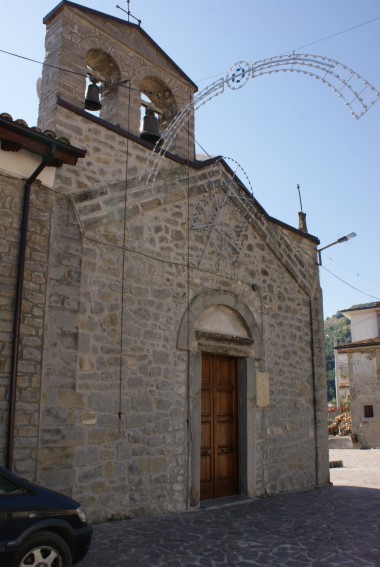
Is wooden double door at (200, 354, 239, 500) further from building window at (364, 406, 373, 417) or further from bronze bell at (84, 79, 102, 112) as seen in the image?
building window at (364, 406, 373, 417)

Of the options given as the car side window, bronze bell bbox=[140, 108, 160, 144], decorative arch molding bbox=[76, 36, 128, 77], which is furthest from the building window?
the car side window

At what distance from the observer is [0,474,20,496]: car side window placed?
154 inches

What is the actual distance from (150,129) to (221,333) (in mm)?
3475

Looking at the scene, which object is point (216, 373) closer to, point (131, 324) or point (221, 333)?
point (221, 333)

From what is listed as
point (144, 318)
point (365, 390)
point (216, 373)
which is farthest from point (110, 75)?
point (365, 390)

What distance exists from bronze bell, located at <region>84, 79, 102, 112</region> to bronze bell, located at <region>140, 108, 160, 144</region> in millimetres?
935

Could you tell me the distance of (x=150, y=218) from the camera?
307 inches

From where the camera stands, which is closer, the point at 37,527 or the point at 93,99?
the point at 37,527

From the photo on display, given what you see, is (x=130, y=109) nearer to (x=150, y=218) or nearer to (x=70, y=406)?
(x=150, y=218)

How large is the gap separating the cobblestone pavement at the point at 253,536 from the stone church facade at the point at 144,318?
1.89 feet

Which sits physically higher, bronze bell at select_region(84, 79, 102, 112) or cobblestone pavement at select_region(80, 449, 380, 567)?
bronze bell at select_region(84, 79, 102, 112)

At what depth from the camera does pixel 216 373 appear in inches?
344

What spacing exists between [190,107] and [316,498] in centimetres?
681

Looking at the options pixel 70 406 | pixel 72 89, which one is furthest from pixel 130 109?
pixel 70 406
